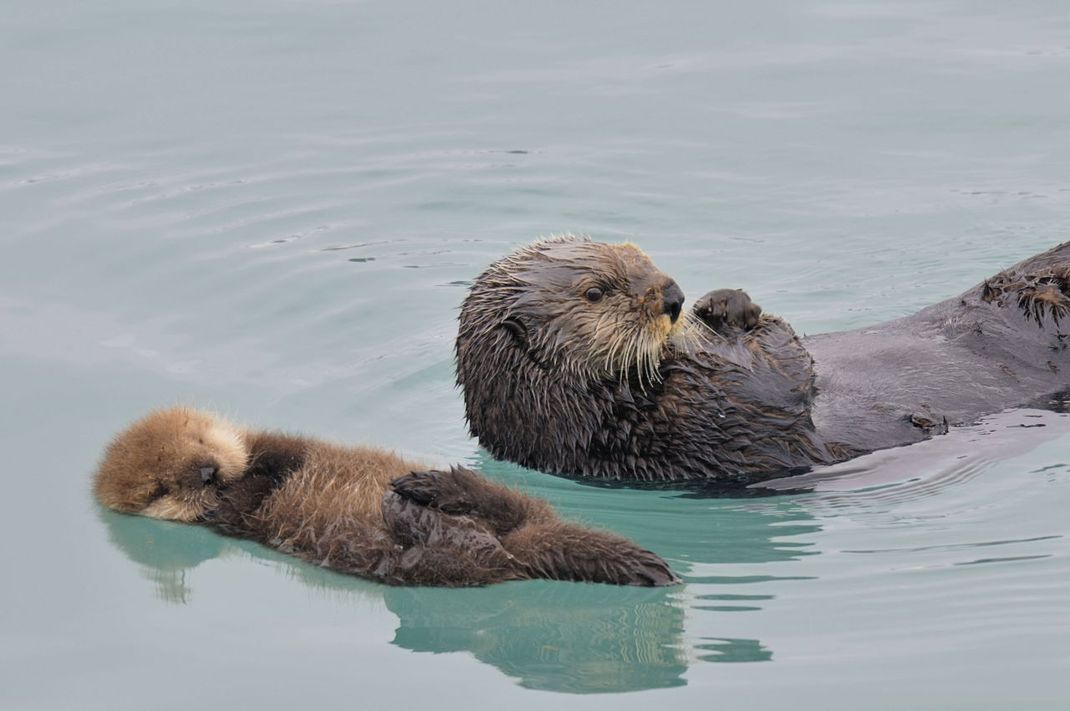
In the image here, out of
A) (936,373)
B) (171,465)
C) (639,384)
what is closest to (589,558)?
(639,384)

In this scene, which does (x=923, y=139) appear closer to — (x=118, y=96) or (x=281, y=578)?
(x=118, y=96)

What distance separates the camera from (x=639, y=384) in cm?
590

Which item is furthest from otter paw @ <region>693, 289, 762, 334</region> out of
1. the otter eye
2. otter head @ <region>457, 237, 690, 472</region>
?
the otter eye

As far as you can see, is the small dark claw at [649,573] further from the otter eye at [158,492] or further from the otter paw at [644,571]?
the otter eye at [158,492]

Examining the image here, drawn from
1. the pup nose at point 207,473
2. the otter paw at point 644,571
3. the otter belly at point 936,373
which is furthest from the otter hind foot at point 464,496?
the otter belly at point 936,373

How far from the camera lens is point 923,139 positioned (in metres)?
10.0

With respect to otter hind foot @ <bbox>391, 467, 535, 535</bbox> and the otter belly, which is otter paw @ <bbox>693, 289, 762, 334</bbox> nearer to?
the otter belly

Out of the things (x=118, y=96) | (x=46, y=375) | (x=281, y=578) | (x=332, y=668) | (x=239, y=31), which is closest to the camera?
(x=332, y=668)

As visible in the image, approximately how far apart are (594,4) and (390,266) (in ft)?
14.6

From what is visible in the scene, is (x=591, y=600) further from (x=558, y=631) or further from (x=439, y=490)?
(x=439, y=490)

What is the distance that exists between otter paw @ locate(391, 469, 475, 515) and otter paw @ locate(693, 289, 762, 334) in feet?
4.99

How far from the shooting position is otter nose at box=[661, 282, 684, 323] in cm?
580

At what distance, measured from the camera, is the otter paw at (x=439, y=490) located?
4879 mm

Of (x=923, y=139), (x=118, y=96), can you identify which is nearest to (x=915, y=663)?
(x=923, y=139)
